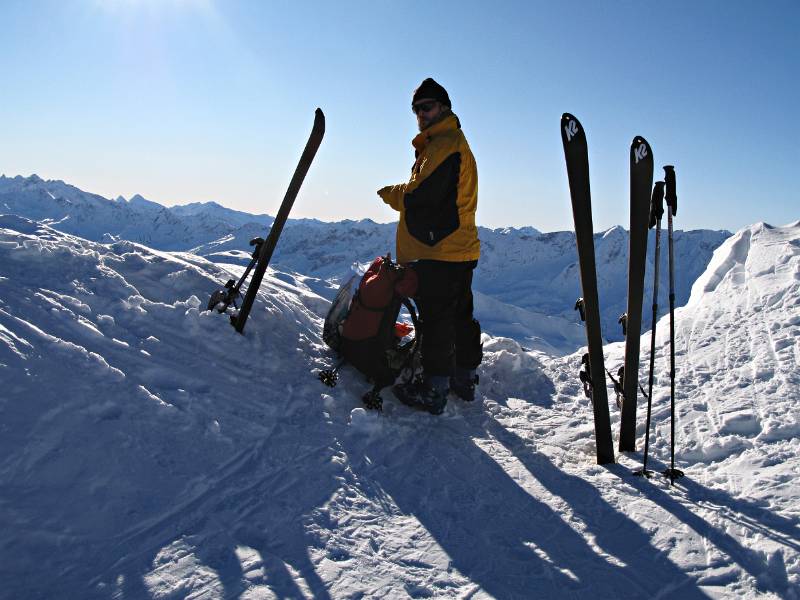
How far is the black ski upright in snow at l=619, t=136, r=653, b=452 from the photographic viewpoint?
3.21 meters

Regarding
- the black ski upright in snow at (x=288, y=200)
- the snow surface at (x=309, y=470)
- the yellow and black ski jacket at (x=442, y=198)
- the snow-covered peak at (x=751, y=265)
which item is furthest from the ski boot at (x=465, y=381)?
the snow-covered peak at (x=751, y=265)

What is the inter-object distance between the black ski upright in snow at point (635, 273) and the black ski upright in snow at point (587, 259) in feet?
0.67

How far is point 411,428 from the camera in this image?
11.9ft

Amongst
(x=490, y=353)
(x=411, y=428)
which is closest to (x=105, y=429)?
(x=411, y=428)

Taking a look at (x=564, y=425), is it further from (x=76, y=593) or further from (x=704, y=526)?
(x=76, y=593)

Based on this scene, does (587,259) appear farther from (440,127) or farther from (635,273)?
(440,127)

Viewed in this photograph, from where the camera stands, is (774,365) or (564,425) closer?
(774,365)

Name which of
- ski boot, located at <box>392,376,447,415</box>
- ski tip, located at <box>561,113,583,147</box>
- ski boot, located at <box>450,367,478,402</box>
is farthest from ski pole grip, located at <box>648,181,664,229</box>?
ski boot, located at <box>450,367,478,402</box>

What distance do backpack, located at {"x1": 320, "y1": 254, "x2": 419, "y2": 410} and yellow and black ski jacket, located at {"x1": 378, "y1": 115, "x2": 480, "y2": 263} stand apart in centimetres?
24

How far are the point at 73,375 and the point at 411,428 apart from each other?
2.02 metres

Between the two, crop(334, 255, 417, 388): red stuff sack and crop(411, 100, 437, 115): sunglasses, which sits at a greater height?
crop(411, 100, 437, 115): sunglasses

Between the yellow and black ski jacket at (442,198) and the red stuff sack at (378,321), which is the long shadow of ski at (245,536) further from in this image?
the yellow and black ski jacket at (442,198)

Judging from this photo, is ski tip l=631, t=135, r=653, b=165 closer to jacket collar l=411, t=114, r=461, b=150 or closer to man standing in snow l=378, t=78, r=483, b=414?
man standing in snow l=378, t=78, r=483, b=414

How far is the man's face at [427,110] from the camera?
12.5ft
